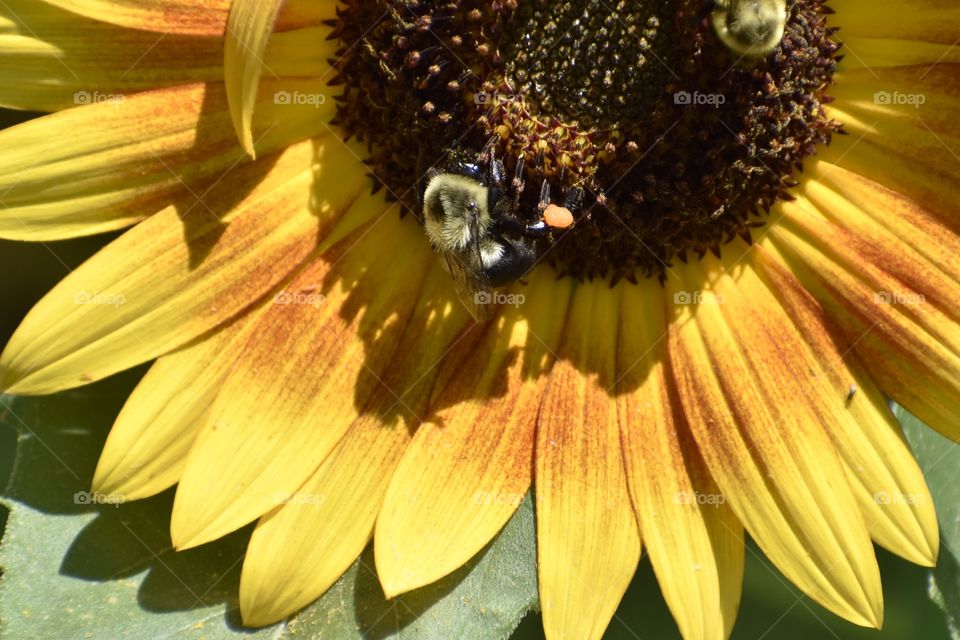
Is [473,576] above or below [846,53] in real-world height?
below

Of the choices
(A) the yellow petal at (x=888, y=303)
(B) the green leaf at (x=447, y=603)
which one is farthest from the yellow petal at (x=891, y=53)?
(B) the green leaf at (x=447, y=603)

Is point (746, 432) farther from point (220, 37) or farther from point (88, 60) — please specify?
point (88, 60)

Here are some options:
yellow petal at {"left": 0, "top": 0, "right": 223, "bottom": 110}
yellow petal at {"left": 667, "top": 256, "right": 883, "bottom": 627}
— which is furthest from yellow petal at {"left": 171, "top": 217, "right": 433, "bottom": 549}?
yellow petal at {"left": 667, "top": 256, "right": 883, "bottom": 627}

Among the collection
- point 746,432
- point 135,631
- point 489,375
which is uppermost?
point 746,432

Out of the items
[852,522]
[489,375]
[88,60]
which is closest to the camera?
[88,60]

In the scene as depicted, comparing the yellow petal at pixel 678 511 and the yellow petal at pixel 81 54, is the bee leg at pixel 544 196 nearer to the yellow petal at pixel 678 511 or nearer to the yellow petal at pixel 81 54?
the yellow petal at pixel 678 511

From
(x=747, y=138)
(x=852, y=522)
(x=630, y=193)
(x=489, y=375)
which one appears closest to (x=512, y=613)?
(x=489, y=375)
